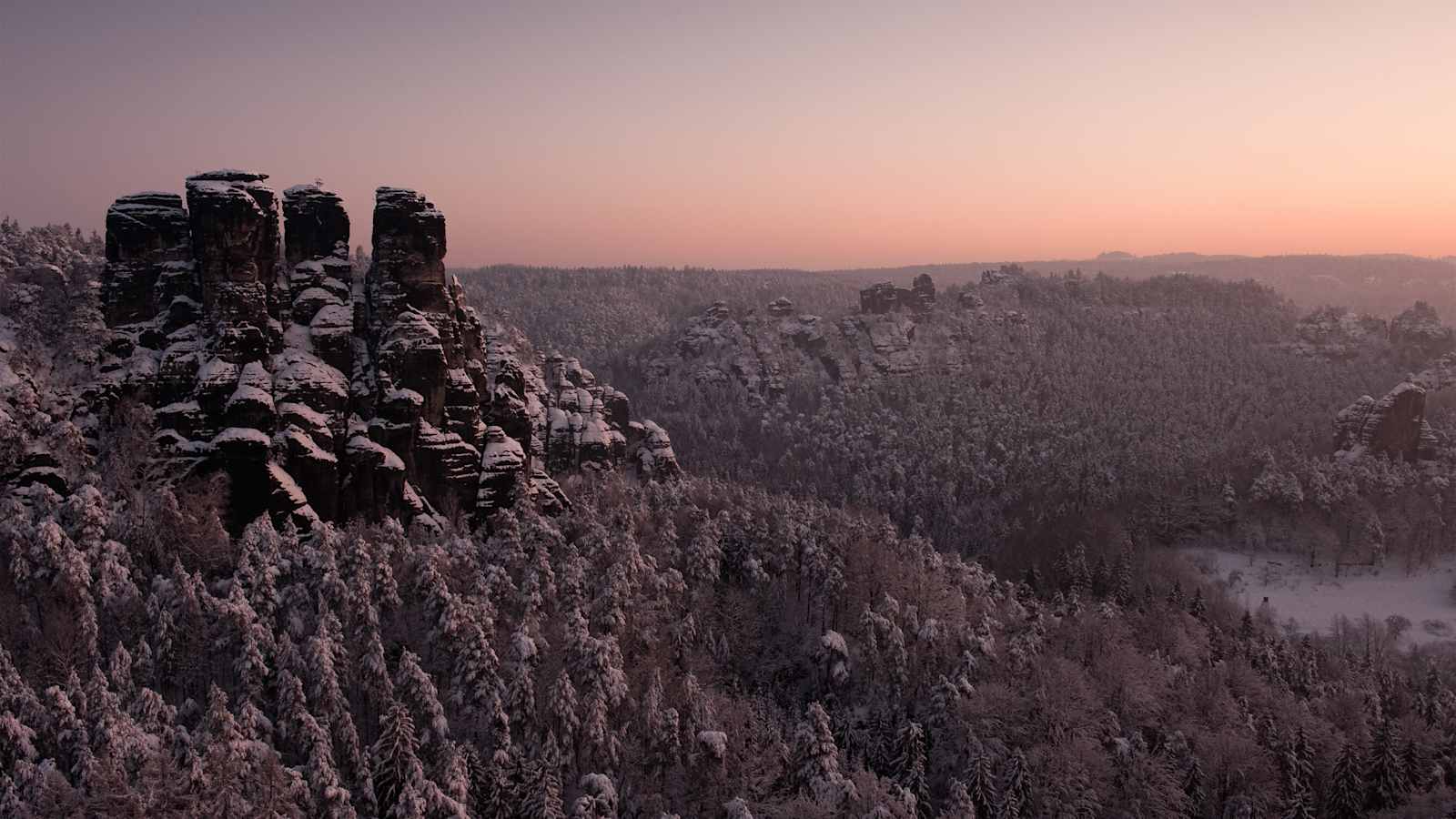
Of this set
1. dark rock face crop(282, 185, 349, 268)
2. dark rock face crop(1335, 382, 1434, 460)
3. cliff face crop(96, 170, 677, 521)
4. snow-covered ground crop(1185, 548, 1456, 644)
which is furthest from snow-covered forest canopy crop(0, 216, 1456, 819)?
dark rock face crop(1335, 382, 1434, 460)

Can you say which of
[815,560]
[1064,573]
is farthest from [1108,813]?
[1064,573]

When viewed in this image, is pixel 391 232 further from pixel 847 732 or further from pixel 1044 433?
pixel 1044 433

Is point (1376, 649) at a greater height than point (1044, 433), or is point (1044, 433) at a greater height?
point (1044, 433)

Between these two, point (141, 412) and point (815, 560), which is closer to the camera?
point (141, 412)

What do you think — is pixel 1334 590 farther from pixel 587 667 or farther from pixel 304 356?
pixel 304 356

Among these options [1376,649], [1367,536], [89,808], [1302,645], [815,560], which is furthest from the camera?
[1367,536]

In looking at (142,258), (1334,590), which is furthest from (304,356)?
(1334,590)
